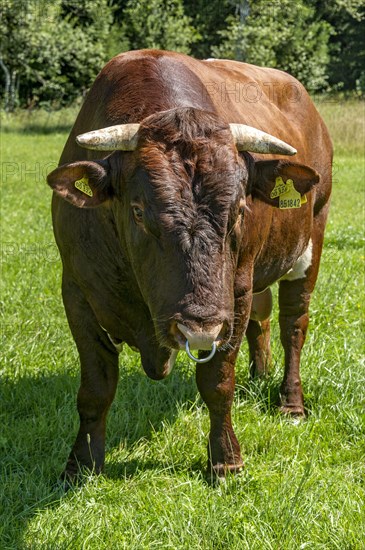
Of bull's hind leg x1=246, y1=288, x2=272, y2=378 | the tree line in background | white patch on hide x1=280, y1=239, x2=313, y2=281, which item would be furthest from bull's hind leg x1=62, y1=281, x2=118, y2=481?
the tree line in background

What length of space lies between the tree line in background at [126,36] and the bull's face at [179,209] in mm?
26113

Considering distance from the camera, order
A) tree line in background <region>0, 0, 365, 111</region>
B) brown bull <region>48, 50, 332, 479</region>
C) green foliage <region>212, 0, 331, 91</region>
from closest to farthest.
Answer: brown bull <region>48, 50, 332, 479</region> < green foliage <region>212, 0, 331, 91</region> < tree line in background <region>0, 0, 365, 111</region>

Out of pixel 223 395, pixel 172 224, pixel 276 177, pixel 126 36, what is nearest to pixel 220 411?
pixel 223 395

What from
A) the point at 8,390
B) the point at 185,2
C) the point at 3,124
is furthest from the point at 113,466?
the point at 185,2

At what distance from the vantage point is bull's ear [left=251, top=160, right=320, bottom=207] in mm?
3557

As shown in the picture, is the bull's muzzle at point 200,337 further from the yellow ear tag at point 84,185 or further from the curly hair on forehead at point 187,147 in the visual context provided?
the yellow ear tag at point 84,185

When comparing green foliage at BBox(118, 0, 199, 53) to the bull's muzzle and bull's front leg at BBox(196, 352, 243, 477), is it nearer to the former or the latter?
bull's front leg at BBox(196, 352, 243, 477)

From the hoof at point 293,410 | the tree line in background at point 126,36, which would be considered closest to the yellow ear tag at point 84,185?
the hoof at point 293,410

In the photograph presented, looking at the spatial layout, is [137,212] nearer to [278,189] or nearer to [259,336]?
[278,189]

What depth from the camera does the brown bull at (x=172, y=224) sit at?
293 cm

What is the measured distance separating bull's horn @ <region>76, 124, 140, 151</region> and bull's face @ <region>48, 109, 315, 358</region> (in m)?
0.02

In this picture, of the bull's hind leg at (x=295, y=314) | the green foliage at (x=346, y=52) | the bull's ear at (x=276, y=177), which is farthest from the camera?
the green foliage at (x=346, y=52)

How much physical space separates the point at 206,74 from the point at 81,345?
1679 mm

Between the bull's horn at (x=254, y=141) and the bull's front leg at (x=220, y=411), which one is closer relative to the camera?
the bull's horn at (x=254, y=141)
